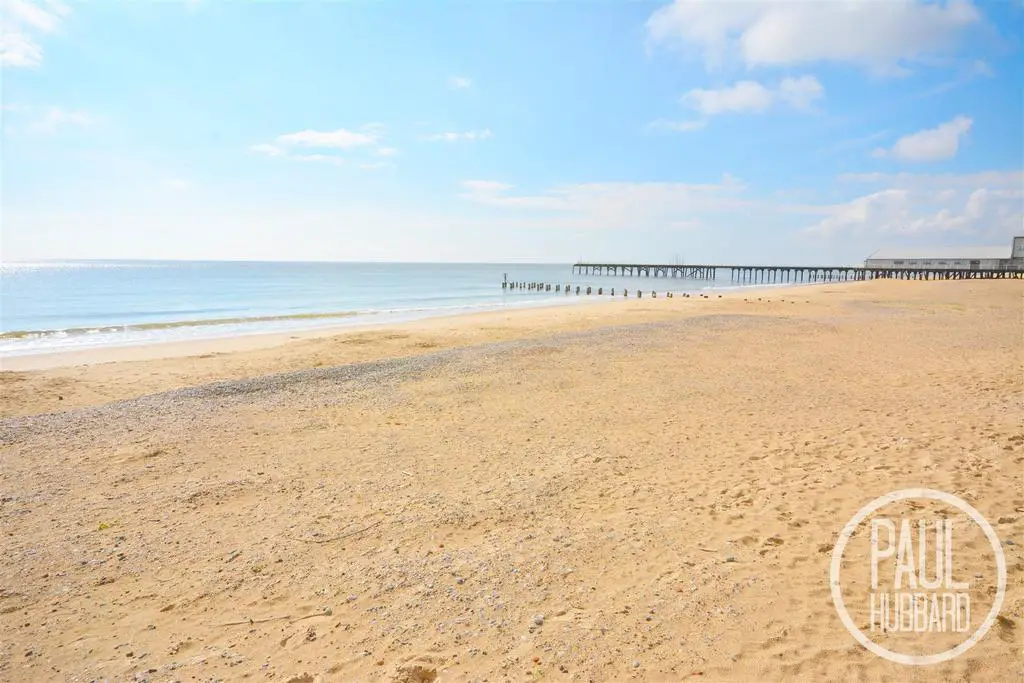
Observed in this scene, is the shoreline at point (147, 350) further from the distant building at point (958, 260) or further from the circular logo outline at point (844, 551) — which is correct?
the distant building at point (958, 260)

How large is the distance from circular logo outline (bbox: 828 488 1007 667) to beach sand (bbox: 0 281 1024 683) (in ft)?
0.25

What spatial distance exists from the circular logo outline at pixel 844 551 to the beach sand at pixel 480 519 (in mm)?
76

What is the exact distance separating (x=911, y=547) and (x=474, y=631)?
3659 mm

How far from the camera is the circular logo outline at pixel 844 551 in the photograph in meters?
3.39

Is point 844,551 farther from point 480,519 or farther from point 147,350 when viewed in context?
point 147,350

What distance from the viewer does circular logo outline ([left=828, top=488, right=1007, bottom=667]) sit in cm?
339

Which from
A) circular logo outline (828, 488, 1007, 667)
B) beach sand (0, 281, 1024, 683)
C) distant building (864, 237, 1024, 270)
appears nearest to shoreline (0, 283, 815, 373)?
beach sand (0, 281, 1024, 683)

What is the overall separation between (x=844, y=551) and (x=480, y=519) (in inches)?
123

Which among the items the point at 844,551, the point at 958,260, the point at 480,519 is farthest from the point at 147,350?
the point at 958,260

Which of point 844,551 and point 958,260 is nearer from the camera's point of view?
point 844,551

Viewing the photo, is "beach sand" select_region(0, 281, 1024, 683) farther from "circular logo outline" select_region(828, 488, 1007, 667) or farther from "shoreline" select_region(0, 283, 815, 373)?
"shoreline" select_region(0, 283, 815, 373)

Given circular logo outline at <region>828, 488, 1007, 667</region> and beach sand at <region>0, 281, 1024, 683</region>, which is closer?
circular logo outline at <region>828, 488, 1007, 667</region>

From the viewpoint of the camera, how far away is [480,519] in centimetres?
536

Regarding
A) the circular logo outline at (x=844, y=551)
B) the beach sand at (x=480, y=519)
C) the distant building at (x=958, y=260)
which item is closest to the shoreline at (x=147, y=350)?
the beach sand at (x=480, y=519)
